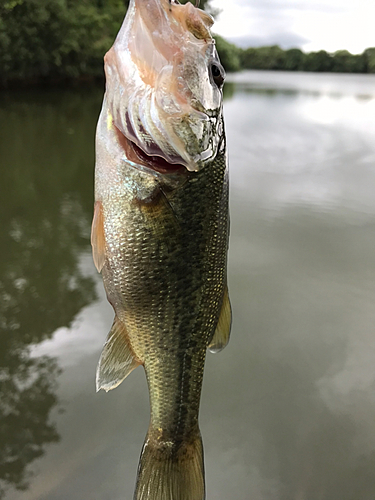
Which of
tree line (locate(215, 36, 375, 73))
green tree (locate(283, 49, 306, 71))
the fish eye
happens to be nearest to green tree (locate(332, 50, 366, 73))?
tree line (locate(215, 36, 375, 73))

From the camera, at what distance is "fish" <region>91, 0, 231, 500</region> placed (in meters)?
1.05

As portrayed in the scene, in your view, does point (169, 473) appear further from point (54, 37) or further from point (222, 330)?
point (54, 37)

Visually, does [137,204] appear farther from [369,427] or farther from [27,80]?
[27,80]

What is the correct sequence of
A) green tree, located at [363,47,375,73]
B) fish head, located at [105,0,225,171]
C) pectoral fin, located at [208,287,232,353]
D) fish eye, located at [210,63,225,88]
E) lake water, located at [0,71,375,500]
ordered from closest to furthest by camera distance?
fish head, located at [105,0,225,171], fish eye, located at [210,63,225,88], pectoral fin, located at [208,287,232,353], lake water, located at [0,71,375,500], green tree, located at [363,47,375,73]

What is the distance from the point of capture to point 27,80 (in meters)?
18.3

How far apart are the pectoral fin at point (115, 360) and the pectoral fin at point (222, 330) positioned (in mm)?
270

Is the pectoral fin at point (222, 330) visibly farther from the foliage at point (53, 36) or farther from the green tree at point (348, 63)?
the green tree at point (348, 63)

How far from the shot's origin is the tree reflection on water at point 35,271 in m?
2.66

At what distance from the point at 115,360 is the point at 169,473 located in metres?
0.42

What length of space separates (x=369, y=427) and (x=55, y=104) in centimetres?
1565

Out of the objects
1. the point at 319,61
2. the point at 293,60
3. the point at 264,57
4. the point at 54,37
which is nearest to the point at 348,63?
the point at 319,61

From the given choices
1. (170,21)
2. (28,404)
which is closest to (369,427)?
(28,404)

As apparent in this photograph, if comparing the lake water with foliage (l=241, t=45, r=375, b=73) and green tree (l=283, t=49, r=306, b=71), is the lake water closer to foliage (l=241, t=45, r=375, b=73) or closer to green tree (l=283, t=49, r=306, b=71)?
foliage (l=241, t=45, r=375, b=73)

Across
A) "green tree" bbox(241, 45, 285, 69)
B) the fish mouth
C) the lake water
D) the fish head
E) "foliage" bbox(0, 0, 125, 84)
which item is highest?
"green tree" bbox(241, 45, 285, 69)
